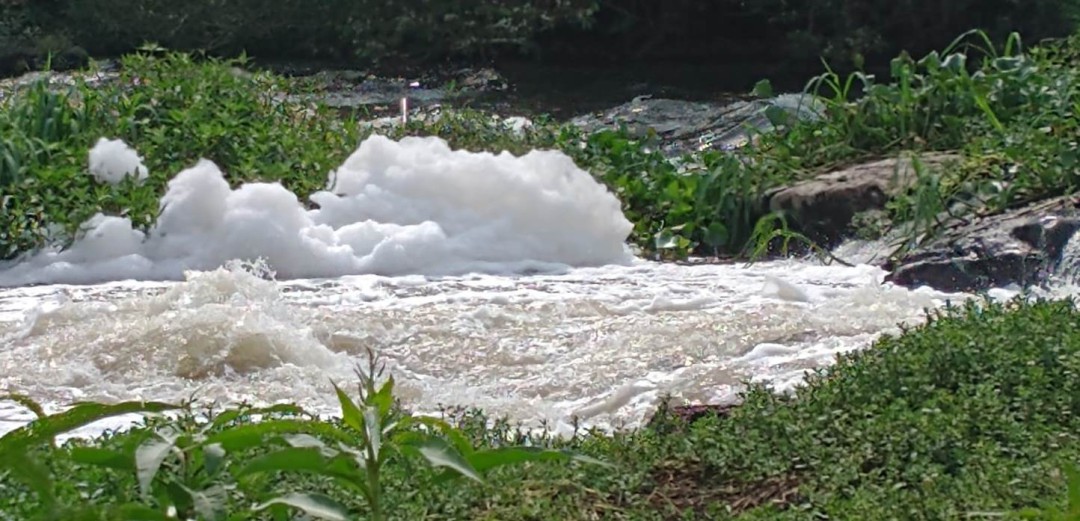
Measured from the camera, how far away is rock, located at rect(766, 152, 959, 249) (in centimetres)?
838

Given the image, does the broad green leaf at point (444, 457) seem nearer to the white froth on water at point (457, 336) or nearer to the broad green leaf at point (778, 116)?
the white froth on water at point (457, 336)

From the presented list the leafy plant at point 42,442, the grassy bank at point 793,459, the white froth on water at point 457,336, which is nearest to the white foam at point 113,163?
the white froth on water at point 457,336

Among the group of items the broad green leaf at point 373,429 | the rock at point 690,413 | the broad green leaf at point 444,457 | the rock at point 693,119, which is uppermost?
the broad green leaf at point 373,429

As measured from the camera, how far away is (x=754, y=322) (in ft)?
21.4

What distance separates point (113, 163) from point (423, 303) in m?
2.34

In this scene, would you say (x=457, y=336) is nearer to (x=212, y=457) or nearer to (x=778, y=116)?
(x=778, y=116)

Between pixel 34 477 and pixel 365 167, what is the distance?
6.38 metres

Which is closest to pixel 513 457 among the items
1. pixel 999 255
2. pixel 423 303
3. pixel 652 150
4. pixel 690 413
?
pixel 690 413

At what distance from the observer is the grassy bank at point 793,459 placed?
11.4 feet

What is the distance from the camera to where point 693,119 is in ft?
43.4

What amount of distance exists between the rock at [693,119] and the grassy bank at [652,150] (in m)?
0.82

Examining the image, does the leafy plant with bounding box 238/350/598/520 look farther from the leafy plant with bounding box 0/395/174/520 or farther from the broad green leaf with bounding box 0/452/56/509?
the broad green leaf with bounding box 0/452/56/509

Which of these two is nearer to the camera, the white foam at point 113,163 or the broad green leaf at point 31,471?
the broad green leaf at point 31,471

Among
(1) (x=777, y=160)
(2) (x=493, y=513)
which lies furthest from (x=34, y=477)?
(1) (x=777, y=160)
